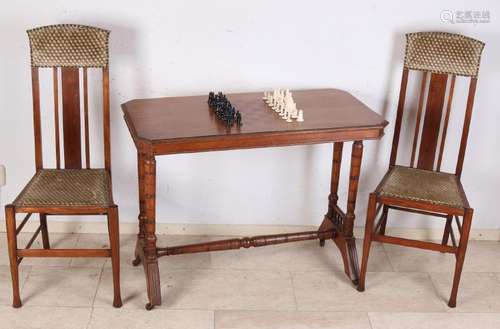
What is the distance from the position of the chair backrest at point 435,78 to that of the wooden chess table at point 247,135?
0.35 m

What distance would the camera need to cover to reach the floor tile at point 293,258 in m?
3.30

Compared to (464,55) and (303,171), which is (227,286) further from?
(464,55)

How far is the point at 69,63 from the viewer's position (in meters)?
2.95

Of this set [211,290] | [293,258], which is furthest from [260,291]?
[293,258]

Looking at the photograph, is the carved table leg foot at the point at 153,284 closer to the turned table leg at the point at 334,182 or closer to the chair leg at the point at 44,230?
the chair leg at the point at 44,230

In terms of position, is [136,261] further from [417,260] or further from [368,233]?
[417,260]

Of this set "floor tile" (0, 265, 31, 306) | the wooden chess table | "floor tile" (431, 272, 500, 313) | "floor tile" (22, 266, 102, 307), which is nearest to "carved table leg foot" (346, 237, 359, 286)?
the wooden chess table

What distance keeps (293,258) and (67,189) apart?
3.96 feet

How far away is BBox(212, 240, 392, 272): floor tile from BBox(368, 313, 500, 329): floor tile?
41 centimetres

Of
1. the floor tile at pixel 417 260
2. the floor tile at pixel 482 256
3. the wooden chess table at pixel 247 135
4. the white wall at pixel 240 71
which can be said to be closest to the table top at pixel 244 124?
the wooden chess table at pixel 247 135

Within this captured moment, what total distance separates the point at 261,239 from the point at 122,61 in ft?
3.61

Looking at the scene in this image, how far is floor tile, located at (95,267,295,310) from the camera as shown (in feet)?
9.73

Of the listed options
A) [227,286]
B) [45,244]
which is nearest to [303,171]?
[227,286]

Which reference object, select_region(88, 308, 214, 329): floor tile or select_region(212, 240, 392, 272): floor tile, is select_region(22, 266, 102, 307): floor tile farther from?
select_region(212, 240, 392, 272): floor tile
